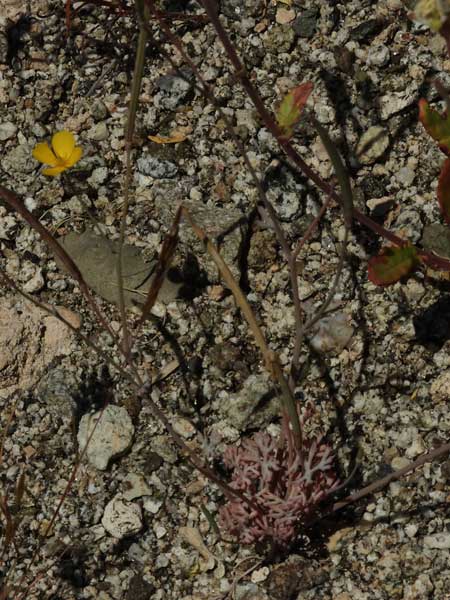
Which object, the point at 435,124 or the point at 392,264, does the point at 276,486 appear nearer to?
the point at 392,264

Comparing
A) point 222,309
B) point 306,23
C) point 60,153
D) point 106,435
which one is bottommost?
point 106,435

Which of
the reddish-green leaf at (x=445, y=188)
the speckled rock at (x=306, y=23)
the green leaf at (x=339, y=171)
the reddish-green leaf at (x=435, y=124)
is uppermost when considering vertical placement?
the speckled rock at (x=306, y=23)

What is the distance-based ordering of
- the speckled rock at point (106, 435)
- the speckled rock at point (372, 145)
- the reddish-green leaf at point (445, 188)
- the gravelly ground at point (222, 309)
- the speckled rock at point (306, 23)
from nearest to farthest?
the reddish-green leaf at point (445, 188) < the gravelly ground at point (222, 309) < the speckled rock at point (106, 435) < the speckled rock at point (372, 145) < the speckled rock at point (306, 23)

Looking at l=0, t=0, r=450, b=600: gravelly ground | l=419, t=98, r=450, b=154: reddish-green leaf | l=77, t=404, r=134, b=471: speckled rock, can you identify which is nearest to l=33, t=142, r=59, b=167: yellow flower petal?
l=0, t=0, r=450, b=600: gravelly ground

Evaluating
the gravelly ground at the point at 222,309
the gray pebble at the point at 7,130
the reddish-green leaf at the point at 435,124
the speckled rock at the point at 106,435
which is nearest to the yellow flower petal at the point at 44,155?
the gravelly ground at the point at 222,309

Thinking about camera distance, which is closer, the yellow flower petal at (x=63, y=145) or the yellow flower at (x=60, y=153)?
the yellow flower at (x=60, y=153)

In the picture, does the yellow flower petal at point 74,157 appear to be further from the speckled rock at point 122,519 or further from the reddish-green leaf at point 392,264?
the speckled rock at point 122,519

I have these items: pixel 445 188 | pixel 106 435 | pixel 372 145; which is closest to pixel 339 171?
pixel 445 188
